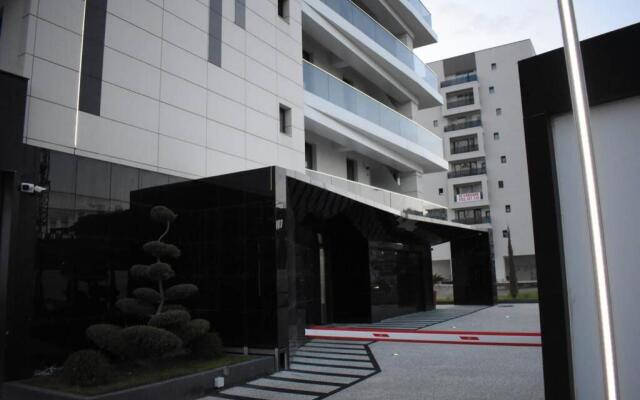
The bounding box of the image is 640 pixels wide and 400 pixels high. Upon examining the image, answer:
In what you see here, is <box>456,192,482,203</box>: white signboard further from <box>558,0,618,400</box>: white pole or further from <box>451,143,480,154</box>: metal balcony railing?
<box>558,0,618,400</box>: white pole

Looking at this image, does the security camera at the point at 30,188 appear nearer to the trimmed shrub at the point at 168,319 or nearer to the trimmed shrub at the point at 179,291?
the trimmed shrub at the point at 179,291

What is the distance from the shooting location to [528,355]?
39.3 ft

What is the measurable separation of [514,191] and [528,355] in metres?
49.4

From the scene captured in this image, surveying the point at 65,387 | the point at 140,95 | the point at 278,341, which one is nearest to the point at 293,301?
the point at 278,341

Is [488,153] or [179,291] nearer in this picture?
[179,291]

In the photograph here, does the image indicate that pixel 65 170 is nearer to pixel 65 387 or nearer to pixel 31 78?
pixel 31 78

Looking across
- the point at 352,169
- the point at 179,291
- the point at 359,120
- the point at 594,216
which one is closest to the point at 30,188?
the point at 179,291

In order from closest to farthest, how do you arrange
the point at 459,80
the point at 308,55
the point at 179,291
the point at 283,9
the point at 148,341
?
1. the point at 148,341
2. the point at 179,291
3. the point at 283,9
4. the point at 308,55
5. the point at 459,80

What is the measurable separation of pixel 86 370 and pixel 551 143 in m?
7.31

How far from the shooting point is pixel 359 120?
21.1 meters

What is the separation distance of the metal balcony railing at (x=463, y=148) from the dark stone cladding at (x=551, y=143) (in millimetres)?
57319

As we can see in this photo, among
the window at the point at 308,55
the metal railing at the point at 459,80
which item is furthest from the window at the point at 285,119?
the metal railing at the point at 459,80

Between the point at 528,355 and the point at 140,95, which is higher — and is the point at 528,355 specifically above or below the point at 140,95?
below

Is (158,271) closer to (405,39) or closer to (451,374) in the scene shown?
(451,374)
